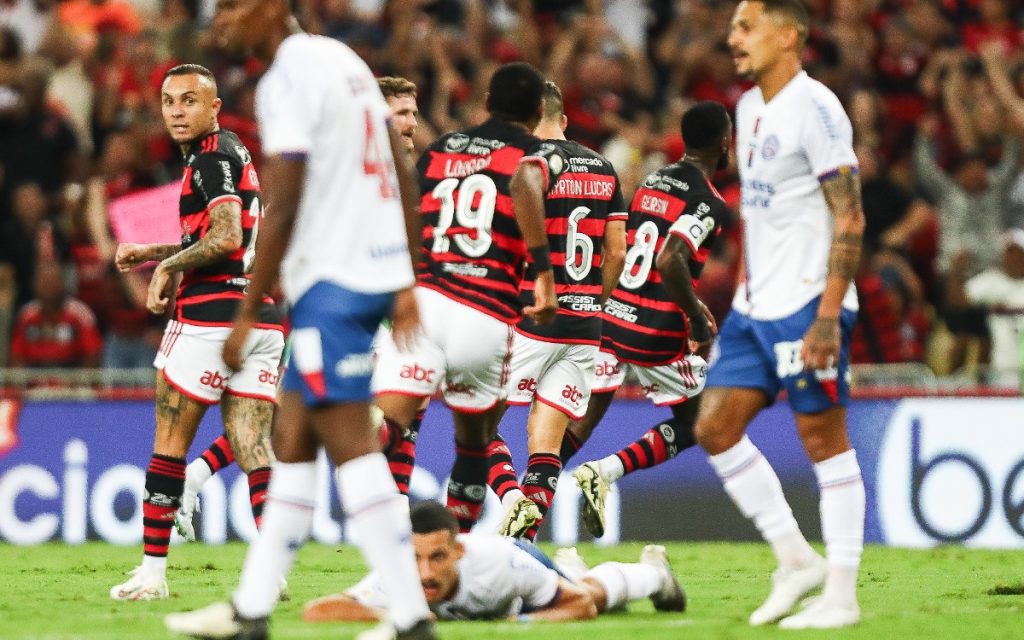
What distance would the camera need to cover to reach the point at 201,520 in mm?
13531

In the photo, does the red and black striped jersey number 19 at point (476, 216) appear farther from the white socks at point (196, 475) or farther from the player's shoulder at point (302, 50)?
the player's shoulder at point (302, 50)

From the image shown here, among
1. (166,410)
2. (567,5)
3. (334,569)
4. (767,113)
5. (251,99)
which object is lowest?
(334,569)

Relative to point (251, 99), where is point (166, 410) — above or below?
below

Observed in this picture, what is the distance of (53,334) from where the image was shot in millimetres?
14664

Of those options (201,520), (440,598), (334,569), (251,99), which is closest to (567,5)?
(251,99)

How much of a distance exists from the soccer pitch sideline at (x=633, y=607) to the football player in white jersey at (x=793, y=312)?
0.38m

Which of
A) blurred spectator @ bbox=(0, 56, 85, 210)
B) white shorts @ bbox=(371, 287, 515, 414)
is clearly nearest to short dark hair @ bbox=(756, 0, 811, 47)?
white shorts @ bbox=(371, 287, 515, 414)

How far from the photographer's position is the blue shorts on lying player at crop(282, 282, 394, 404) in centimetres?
605

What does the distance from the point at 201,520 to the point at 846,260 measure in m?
7.69

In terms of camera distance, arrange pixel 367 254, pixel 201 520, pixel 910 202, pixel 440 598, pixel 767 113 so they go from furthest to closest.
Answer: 1. pixel 910 202
2. pixel 201 520
3. pixel 767 113
4. pixel 440 598
5. pixel 367 254

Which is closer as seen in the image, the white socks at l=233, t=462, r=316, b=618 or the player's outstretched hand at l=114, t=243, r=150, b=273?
the white socks at l=233, t=462, r=316, b=618

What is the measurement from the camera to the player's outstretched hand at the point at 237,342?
6000 mm

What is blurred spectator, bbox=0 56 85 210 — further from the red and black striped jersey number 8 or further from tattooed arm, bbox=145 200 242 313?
tattooed arm, bbox=145 200 242 313

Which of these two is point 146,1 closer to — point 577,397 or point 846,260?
point 577,397
